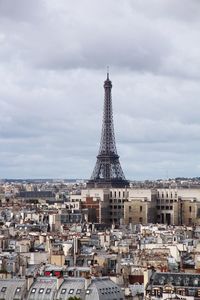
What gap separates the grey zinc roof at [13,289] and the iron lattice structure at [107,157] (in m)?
119

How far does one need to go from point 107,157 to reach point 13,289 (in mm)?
123123

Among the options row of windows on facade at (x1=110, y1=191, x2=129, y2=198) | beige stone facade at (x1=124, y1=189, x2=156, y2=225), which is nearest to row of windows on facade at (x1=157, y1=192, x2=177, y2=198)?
beige stone facade at (x1=124, y1=189, x2=156, y2=225)

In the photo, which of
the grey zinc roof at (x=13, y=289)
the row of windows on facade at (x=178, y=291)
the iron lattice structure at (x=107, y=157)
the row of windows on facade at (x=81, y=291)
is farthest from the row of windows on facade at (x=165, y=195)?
the row of windows on facade at (x=81, y=291)

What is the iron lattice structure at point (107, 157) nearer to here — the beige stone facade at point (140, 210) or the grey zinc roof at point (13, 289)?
the beige stone facade at point (140, 210)

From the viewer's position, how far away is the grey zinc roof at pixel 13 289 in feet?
169

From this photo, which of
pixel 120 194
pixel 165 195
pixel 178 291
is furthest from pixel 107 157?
pixel 178 291

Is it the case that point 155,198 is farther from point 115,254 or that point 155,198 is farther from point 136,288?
point 136,288

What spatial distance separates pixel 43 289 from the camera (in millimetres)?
51344

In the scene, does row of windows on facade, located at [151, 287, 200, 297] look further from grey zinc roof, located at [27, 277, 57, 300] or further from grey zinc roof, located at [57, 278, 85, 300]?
grey zinc roof, located at [27, 277, 57, 300]

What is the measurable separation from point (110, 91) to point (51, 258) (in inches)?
4400

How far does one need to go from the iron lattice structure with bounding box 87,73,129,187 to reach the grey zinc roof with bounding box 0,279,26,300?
4704 inches

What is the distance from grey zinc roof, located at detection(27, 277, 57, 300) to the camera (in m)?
A: 50.9

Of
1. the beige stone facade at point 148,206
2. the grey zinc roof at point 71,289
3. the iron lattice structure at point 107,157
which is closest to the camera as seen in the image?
the grey zinc roof at point 71,289

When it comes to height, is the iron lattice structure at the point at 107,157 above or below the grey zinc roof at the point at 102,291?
above
